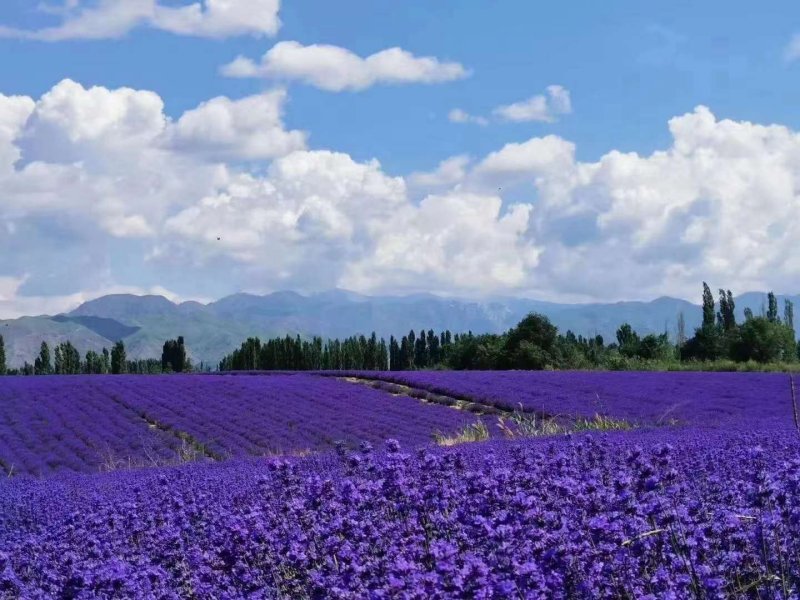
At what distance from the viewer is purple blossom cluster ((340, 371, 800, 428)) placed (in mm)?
19459

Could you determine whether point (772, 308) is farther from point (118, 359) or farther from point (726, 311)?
point (118, 359)

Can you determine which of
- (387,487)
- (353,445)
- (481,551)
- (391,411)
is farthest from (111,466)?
(481,551)

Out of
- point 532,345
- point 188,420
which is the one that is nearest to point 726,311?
point 532,345

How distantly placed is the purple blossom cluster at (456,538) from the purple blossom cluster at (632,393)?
11369 millimetres

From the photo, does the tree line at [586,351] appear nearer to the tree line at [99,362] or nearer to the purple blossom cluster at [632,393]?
the tree line at [99,362]

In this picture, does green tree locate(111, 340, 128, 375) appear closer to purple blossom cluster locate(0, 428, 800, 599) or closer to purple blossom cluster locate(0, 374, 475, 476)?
purple blossom cluster locate(0, 374, 475, 476)

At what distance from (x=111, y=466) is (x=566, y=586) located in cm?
1359

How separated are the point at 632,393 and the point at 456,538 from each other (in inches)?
751

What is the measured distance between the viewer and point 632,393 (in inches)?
919

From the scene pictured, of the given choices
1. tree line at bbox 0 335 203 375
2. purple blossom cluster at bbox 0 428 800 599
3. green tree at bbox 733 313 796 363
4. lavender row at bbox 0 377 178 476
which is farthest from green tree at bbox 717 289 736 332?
purple blossom cluster at bbox 0 428 800 599

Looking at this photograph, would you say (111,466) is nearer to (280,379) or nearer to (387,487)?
(387,487)

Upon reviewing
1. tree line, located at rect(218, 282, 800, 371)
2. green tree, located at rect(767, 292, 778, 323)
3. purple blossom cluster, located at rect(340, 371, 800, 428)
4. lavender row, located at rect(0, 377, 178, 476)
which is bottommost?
lavender row, located at rect(0, 377, 178, 476)

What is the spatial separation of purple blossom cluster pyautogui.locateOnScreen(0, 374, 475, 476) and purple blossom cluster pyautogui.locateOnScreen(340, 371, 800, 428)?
174cm

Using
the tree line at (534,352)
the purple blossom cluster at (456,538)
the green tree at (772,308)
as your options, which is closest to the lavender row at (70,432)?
the purple blossom cluster at (456,538)
